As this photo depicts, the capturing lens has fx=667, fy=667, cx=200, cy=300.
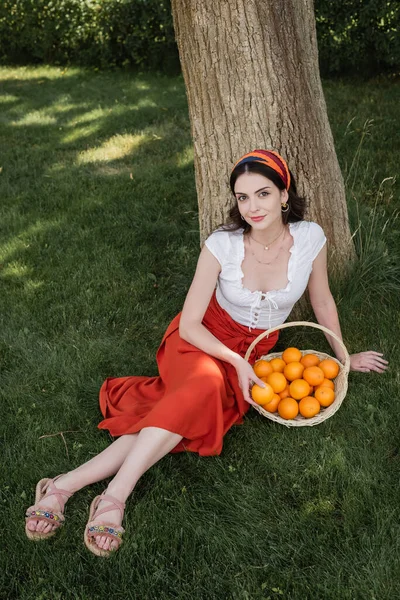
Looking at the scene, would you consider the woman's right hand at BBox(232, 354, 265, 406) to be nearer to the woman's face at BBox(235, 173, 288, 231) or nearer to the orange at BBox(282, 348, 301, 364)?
the orange at BBox(282, 348, 301, 364)

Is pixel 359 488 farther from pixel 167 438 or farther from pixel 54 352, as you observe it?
pixel 54 352

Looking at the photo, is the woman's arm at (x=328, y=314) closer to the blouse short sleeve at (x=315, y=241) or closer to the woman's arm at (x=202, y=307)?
the blouse short sleeve at (x=315, y=241)

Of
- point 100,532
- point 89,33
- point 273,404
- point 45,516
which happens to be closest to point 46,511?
point 45,516

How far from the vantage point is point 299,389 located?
131 inches

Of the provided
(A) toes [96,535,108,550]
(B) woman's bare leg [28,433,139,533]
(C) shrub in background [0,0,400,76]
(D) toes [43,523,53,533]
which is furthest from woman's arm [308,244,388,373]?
(C) shrub in background [0,0,400,76]

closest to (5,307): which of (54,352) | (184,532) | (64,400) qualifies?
(54,352)

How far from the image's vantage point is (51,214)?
5.62m

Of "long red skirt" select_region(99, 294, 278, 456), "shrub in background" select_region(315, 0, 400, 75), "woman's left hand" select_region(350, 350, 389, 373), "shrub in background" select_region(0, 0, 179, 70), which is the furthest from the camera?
"shrub in background" select_region(0, 0, 179, 70)

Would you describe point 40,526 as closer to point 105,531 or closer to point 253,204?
point 105,531

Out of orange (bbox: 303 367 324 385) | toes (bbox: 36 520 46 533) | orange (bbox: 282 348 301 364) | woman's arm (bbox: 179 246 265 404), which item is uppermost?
woman's arm (bbox: 179 246 265 404)

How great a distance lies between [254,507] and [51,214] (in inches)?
136

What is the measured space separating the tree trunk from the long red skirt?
85 centimetres

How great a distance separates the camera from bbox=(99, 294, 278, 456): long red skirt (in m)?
3.06

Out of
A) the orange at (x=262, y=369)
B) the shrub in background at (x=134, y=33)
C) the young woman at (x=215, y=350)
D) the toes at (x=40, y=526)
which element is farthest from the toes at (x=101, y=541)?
the shrub in background at (x=134, y=33)
